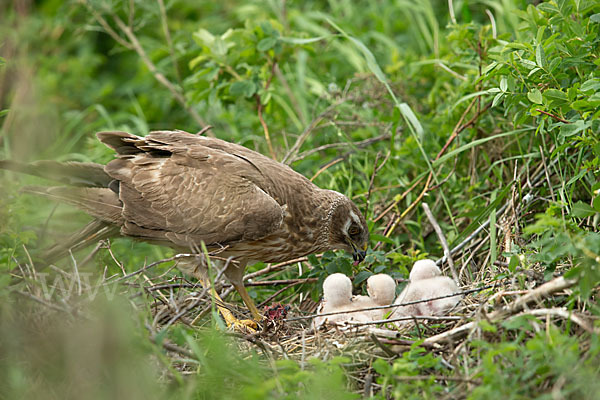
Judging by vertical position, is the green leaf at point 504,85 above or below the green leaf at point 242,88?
above

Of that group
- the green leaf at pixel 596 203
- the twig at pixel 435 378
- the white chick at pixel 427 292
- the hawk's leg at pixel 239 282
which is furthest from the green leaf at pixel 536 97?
the hawk's leg at pixel 239 282

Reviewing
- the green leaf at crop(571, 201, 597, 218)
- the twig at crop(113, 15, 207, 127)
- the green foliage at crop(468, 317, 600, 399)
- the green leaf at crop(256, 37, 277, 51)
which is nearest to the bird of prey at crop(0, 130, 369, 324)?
the green leaf at crop(256, 37, 277, 51)

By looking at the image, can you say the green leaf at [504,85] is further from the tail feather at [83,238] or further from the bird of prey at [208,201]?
the tail feather at [83,238]

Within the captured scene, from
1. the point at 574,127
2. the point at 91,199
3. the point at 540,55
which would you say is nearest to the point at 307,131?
the point at 91,199

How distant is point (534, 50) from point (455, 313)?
1.76m

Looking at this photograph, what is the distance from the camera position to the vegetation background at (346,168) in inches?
121

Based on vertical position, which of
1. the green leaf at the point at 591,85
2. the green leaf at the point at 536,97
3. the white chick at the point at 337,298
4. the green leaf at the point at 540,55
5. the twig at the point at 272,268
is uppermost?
the green leaf at the point at 540,55

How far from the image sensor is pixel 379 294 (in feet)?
13.6

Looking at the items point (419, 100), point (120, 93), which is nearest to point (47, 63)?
point (120, 93)

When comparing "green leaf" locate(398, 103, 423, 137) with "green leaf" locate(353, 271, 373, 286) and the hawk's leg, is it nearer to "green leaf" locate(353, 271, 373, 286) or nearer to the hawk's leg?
"green leaf" locate(353, 271, 373, 286)

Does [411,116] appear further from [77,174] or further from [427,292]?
[77,174]

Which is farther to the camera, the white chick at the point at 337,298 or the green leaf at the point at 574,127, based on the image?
the white chick at the point at 337,298

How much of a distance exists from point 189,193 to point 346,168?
2.03m

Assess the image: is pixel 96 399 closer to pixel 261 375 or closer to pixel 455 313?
pixel 261 375
